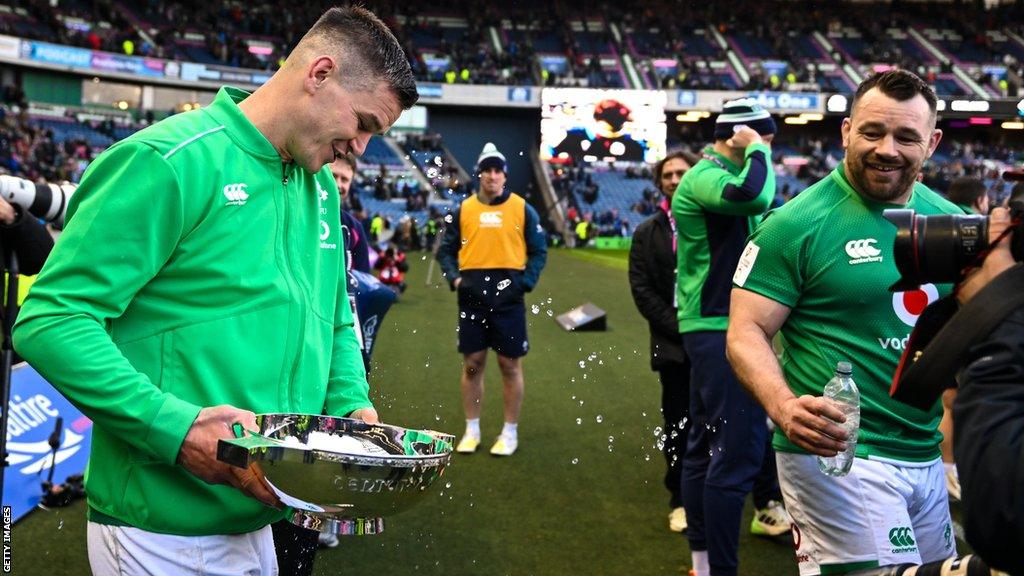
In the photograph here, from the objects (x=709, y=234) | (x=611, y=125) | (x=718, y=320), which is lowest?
(x=611, y=125)

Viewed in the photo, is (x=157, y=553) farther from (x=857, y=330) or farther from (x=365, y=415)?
(x=857, y=330)

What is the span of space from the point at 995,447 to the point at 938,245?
39 cm

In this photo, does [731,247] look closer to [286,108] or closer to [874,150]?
[874,150]

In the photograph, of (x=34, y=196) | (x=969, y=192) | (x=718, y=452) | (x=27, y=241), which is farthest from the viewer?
(x=969, y=192)

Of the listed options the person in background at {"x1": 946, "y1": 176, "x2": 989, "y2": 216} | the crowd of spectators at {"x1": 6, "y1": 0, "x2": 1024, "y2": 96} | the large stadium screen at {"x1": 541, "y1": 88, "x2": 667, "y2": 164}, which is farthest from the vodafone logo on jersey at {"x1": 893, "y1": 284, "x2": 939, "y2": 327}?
the crowd of spectators at {"x1": 6, "y1": 0, "x2": 1024, "y2": 96}

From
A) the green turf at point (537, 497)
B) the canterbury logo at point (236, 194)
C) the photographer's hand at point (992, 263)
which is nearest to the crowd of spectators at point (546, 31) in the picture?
the green turf at point (537, 497)

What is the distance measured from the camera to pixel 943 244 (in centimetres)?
162

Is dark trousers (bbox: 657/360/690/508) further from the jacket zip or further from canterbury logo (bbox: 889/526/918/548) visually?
the jacket zip

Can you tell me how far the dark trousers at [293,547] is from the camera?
309cm

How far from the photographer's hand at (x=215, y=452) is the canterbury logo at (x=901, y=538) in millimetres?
1854

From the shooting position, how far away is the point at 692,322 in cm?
442

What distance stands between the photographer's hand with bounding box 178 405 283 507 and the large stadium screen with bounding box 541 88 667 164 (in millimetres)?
30483

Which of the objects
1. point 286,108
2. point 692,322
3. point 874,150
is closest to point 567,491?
point 692,322

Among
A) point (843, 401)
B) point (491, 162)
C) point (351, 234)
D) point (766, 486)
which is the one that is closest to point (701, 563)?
point (766, 486)
